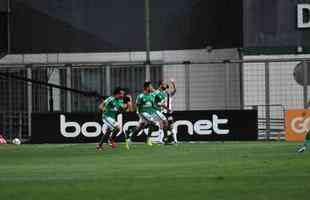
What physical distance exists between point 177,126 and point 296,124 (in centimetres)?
404

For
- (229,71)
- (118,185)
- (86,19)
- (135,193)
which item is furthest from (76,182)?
(86,19)

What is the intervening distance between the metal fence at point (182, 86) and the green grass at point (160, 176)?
10683mm

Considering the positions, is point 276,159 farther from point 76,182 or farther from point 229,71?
point 229,71

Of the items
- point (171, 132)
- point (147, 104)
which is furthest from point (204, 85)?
point (147, 104)

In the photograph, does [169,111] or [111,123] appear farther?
[169,111]

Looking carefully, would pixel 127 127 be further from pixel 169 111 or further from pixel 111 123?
pixel 111 123

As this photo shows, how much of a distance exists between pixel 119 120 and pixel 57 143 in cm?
227

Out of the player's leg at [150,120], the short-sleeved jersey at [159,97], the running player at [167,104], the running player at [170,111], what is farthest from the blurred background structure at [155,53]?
the player's leg at [150,120]

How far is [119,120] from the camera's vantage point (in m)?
36.5

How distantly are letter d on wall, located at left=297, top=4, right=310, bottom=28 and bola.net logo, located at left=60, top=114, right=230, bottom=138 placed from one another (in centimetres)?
648

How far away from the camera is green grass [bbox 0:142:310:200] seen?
13.9m

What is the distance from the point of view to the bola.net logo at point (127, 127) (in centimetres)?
3588

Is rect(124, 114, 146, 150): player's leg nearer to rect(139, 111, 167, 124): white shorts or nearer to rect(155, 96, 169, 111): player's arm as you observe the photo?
rect(139, 111, 167, 124): white shorts

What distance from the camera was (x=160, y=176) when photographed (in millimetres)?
17078
